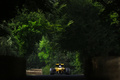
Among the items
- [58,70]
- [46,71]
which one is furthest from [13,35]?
[46,71]

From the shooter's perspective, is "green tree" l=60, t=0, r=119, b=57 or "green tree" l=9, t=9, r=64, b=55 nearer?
"green tree" l=9, t=9, r=64, b=55

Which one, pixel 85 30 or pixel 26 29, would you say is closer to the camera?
pixel 26 29

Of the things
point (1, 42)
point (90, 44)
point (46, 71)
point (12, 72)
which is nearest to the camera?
point (12, 72)

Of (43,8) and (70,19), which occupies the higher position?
(70,19)

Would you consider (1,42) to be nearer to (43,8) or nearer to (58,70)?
(58,70)

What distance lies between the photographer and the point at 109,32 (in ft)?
131

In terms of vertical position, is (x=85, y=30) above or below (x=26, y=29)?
above

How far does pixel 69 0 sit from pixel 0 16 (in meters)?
31.8

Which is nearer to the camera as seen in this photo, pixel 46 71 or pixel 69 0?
pixel 69 0

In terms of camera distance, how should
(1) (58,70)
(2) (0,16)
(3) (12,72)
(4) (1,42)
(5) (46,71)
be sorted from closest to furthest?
(2) (0,16) < (3) (12,72) < (4) (1,42) < (1) (58,70) < (5) (46,71)

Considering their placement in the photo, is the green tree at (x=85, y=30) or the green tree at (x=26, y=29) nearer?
the green tree at (x=26, y=29)

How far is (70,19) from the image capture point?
144ft

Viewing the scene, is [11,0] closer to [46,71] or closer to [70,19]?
[70,19]

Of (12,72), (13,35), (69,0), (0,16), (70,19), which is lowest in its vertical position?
(12,72)
